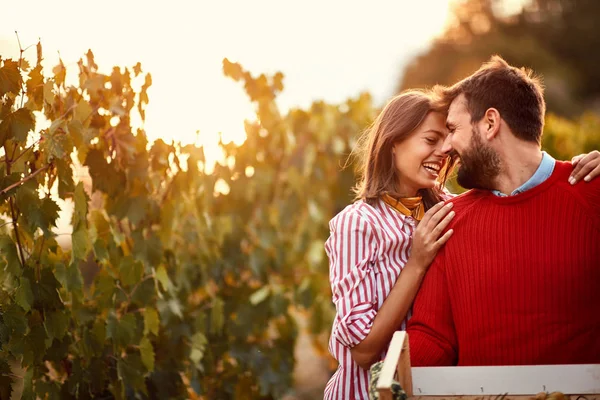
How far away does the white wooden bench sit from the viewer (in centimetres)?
206

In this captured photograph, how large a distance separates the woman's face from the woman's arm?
135mm

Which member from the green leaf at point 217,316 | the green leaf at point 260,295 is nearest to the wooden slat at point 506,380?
the green leaf at point 217,316

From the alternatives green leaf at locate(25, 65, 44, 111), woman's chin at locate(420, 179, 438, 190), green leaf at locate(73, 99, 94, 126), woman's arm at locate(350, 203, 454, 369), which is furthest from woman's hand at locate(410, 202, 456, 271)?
green leaf at locate(25, 65, 44, 111)

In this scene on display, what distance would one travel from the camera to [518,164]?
249 centimetres

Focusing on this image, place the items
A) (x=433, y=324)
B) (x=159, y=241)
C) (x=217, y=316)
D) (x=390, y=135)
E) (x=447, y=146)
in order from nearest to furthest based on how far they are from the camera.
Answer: (x=433, y=324) → (x=447, y=146) → (x=390, y=135) → (x=159, y=241) → (x=217, y=316)

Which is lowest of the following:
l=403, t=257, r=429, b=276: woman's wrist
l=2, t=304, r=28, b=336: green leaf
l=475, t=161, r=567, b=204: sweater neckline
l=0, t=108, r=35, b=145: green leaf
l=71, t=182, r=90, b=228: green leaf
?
l=2, t=304, r=28, b=336: green leaf

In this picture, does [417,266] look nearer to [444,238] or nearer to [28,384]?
[444,238]

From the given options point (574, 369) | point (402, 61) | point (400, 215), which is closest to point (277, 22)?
point (400, 215)

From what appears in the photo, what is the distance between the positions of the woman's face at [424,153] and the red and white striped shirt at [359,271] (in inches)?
5.5

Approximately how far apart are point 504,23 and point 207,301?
33867 mm

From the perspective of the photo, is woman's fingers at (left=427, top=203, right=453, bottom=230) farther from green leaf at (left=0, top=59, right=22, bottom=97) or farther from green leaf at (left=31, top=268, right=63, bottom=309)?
green leaf at (left=0, top=59, right=22, bottom=97)

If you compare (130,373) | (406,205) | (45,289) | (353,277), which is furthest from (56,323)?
(406,205)

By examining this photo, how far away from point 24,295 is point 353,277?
988 mm

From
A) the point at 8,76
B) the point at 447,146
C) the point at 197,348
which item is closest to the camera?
the point at 8,76
